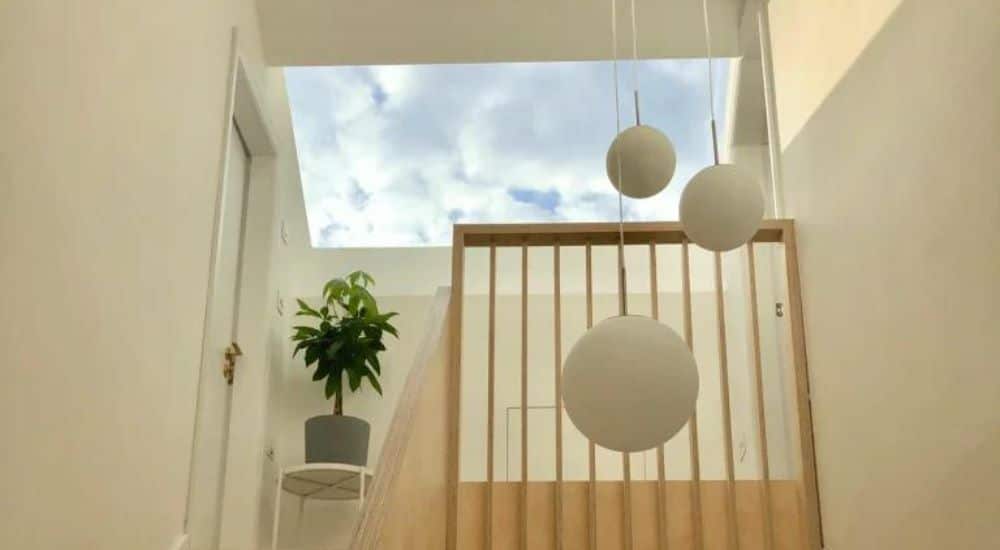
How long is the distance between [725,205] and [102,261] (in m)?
1.72

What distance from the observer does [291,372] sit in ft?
21.1

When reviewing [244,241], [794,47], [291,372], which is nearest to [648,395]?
[794,47]

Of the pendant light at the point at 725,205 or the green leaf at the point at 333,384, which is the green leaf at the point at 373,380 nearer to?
the green leaf at the point at 333,384

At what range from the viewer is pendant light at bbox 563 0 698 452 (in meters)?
1.98

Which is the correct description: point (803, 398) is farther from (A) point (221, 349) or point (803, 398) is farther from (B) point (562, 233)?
(A) point (221, 349)

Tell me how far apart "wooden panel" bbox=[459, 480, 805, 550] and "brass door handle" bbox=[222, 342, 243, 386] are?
1.94m

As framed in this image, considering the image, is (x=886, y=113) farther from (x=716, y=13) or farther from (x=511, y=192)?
(x=511, y=192)

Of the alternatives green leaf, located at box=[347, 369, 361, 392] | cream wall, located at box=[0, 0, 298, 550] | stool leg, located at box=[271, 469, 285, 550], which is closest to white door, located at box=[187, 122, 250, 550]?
stool leg, located at box=[271, 469, 285, 550]

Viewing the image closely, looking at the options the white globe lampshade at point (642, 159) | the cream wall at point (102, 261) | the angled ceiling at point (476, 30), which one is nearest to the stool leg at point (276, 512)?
the cream wall at point (102, 261)

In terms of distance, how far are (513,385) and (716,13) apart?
2.44 meters

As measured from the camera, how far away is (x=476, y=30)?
566 cm

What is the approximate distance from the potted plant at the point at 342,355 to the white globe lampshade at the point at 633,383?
394 cm

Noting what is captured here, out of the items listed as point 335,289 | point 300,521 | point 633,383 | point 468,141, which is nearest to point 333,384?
point 335,289

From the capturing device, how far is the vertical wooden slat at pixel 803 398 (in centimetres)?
377
